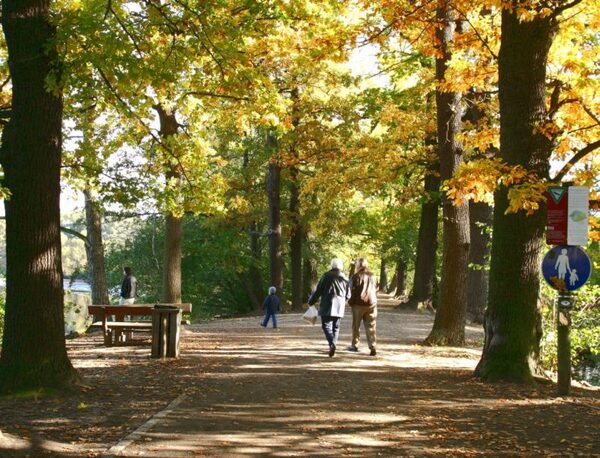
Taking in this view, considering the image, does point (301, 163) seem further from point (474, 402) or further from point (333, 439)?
point (333, 439)

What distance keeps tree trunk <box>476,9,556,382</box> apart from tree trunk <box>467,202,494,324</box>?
12282mm

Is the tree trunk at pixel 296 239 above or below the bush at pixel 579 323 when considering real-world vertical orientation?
above

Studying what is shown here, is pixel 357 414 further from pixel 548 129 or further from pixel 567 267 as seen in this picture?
pixel 548 129

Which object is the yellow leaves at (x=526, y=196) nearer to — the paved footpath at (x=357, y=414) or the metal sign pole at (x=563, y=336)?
the metal sign pole at (x=563, y=336)

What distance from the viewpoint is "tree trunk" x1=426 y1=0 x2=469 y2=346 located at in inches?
680

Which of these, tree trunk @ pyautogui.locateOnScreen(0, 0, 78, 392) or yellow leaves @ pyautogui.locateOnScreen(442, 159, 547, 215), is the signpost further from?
tree trunk @ pyautogui.locateOnScreen(0, 0, 78, 392)

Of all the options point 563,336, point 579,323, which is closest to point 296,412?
point 563,336

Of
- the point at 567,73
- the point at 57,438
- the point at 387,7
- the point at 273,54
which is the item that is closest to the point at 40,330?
the point at 57,438

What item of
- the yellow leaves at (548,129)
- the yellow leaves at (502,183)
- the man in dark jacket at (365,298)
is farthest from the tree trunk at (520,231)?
the man in dark jacket at (365,298)

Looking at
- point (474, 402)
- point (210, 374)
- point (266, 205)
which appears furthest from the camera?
point (266, 205)

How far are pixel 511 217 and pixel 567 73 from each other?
300cm

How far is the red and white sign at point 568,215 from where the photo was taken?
10.3 metres

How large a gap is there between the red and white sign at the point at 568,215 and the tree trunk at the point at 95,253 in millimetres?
16854

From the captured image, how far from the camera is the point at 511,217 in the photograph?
11883 mm
